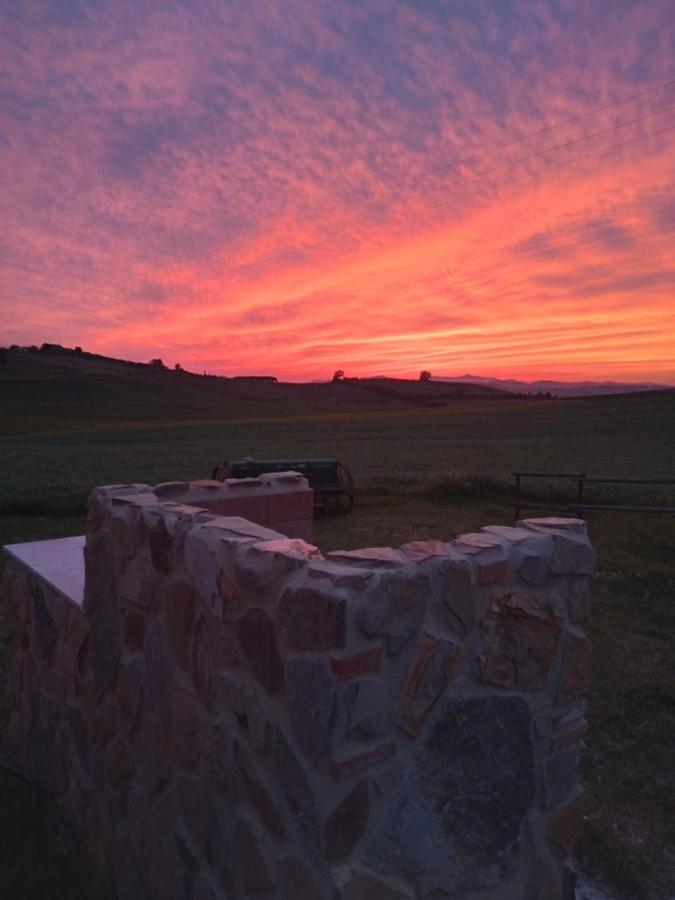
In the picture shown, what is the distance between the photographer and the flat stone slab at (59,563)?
3.91 metres

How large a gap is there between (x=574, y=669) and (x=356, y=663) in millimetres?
975

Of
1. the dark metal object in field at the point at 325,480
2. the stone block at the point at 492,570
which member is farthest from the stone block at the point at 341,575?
the dark metal object in field at the point at 325,480

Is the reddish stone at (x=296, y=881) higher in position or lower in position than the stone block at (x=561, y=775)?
lower

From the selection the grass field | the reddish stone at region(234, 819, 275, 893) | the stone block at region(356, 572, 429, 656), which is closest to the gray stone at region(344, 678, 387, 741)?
the stone block at region(356, 572, 429, 656)

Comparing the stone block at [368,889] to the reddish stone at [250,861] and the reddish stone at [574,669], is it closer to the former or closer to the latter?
A: the reddish stone at [250,861]

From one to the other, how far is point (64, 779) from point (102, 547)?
5.46ft

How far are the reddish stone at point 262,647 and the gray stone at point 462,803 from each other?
52cm

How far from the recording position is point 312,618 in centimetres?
198

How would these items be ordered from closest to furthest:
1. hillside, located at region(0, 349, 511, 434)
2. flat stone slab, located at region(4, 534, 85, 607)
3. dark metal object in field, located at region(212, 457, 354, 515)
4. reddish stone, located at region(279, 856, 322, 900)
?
reddish stone, located at region(279, 856, 322, 900) < flat stone slab, located at region(4, 534, 85, 607) < dark metal object in field, located at region(212, 457, 354, 515) < hillside, located at region(0, 349, 511, 434)

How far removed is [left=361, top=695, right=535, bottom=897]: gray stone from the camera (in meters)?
2.11

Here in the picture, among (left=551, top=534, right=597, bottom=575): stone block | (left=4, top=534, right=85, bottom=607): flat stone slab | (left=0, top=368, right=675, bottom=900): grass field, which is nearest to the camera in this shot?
(left=551, top=534, right=597, bottom=575): stone block

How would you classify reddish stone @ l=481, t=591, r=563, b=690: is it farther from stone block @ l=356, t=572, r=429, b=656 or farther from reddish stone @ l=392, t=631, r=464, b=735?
stone block @ l=356, t=572, r=429, b=656

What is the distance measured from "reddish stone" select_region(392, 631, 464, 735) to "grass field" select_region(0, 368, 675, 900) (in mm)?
1883

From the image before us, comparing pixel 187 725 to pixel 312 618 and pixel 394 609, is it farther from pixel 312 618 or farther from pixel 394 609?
pixel 394 609
